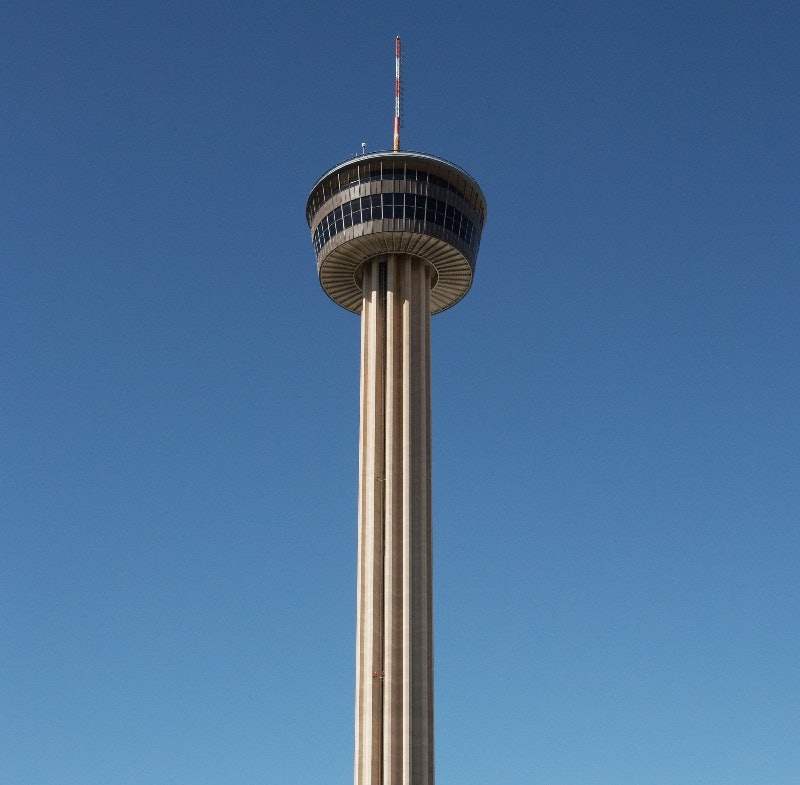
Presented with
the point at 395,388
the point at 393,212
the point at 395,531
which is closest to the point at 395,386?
the point at 395,388

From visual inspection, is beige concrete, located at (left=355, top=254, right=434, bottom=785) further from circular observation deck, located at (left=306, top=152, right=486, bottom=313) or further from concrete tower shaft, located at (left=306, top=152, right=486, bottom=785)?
circular observation deck, located at (left=306, top=152, right=486, bottom=313)

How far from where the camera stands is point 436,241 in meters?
115

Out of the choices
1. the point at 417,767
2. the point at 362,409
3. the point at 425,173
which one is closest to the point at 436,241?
the point at 425,173

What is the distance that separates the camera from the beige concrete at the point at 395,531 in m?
99.0

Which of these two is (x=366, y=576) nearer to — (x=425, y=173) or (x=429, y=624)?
(x=429, y=624)

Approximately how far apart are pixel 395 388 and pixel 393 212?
53.9 feet

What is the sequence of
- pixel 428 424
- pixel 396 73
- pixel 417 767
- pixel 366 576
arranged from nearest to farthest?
pixel 417 767, pixel 366 576, pixel 428 424, pixel 396 73

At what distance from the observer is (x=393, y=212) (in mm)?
113375

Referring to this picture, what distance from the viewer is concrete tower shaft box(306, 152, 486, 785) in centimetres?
9981

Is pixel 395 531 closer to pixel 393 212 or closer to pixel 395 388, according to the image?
pixel 395 388

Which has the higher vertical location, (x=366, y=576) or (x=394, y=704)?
(x=366, y=576)

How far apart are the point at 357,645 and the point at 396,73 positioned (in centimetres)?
5872

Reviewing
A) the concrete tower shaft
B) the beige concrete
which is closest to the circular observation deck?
the concrete tower shaft

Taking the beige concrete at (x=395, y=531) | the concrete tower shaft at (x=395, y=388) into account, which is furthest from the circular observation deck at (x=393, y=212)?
the beige concrete at (x=395, y=531)
